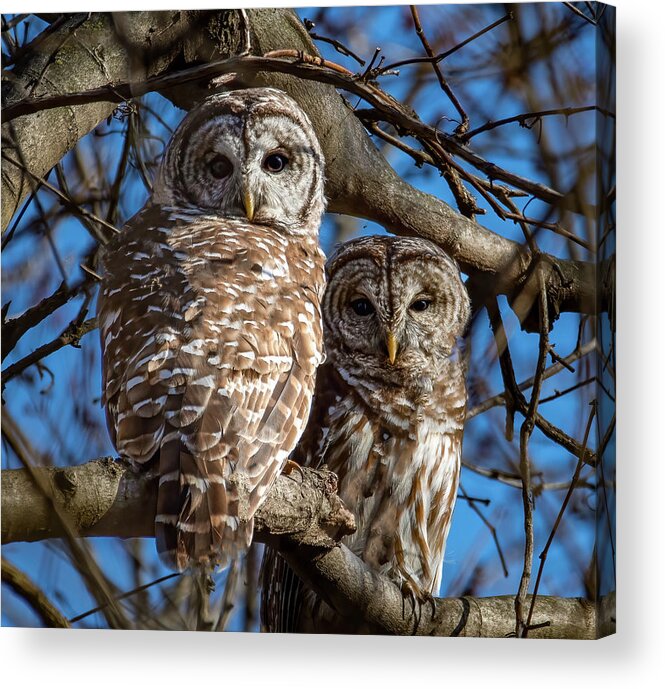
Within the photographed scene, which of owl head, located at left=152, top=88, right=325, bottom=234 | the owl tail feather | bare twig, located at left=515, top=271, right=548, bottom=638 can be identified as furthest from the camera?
owl head, located at left=152, top=88, right=325, bottom=234

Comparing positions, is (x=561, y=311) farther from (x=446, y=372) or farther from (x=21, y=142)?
(x=21, y=142)

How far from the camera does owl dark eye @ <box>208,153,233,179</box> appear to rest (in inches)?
110

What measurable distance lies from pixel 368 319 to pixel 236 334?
13.8 inches

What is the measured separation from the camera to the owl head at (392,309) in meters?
2.75

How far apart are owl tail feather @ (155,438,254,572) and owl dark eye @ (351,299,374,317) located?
0.53 metres

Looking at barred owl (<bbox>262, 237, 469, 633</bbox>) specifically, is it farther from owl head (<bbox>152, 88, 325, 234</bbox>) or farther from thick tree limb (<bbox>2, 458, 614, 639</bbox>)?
owl head (<bbox>152, 88, 325, 234</bbox>)

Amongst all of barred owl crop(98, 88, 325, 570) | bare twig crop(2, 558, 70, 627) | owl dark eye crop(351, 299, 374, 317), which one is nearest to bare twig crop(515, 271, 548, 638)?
owl dark eye crop(351, 299, 374, 317)

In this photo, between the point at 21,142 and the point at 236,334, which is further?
the point at 21,142

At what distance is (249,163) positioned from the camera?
277 cm

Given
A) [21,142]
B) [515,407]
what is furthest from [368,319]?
[21,142]

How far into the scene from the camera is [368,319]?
9.11ft

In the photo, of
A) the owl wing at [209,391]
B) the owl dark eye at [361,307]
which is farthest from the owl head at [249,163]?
the owl dark eye at [361,307]

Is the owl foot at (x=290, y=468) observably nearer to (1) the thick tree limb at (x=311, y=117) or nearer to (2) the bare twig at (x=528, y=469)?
(2) the bare twig at (x=528, y=469)

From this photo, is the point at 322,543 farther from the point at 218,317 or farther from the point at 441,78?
the point at 441,78
